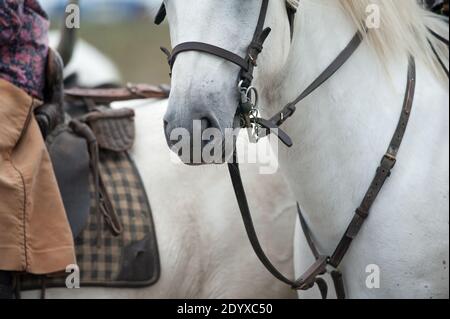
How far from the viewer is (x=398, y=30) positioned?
2.77m

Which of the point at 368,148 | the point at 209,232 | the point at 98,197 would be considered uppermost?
the point at 368,148

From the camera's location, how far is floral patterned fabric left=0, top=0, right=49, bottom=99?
2881 millimetres

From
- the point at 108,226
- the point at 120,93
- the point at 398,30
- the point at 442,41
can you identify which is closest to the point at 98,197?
the point at 108,226

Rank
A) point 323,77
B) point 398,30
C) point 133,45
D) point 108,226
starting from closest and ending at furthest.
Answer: point 323,77 < point 398,30 < point 108,226 < point 133,45

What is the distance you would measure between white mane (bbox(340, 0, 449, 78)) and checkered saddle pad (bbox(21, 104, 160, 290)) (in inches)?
45.9

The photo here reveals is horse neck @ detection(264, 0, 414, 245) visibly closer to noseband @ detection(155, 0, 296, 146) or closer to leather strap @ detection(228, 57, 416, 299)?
leather strap @ detection(228, 57, 416, 299)

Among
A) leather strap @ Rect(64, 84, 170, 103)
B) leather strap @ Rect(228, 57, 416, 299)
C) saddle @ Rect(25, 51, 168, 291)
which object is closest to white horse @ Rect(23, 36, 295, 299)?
saddle @ Rect(25, 51, 168, 291)

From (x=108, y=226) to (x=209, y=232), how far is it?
0.42 meters

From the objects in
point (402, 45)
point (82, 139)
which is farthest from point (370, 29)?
point (82, 139)

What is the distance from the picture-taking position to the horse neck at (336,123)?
2674 mm

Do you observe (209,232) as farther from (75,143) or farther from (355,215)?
(355,215)

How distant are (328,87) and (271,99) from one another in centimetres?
22

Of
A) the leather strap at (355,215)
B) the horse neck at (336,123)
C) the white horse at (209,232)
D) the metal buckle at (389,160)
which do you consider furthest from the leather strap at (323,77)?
the white horse at (209,232)

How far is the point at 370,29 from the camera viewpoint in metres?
2.73
